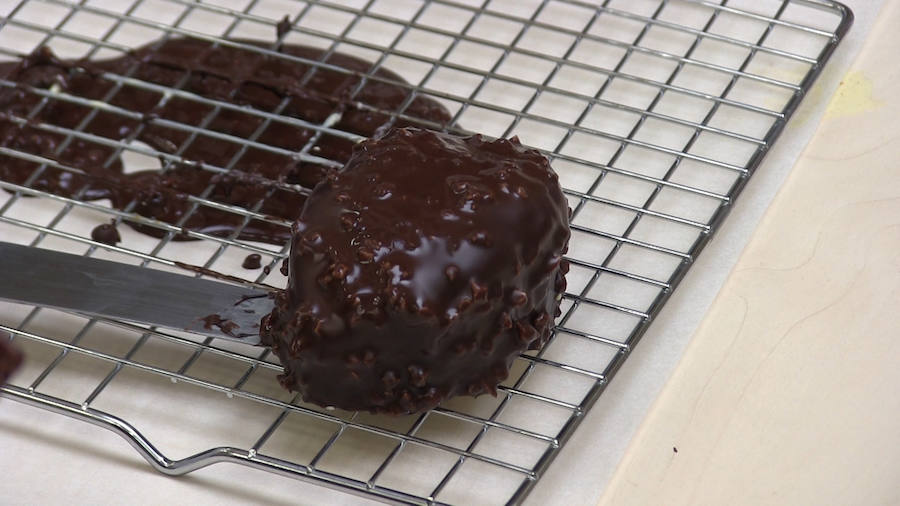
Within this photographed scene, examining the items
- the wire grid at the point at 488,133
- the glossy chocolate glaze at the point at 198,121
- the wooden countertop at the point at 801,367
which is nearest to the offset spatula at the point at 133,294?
the wire grid at the point at 488,133

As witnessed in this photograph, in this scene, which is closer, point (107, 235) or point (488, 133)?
point (107, 235)

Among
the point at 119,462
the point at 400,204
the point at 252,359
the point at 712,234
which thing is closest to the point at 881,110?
the point at 712,234

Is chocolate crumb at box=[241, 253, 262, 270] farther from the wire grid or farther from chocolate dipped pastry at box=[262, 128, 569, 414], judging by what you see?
chocolate dipped pastry at box=[262, 128, 569, 414]

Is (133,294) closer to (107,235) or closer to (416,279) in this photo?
(107,235)

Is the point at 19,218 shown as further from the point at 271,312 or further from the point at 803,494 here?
the point at 803,494

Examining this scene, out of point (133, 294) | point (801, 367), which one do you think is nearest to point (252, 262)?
point (133, 294)

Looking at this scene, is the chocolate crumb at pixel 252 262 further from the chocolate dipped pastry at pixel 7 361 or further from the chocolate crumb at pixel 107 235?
the chocolate dipped pastry at pixel 7 361

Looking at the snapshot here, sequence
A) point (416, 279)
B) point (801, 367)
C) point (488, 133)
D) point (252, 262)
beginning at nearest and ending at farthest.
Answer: point (416, 279)
point (801, 367)
point (252, 262)
point (488, 133)
